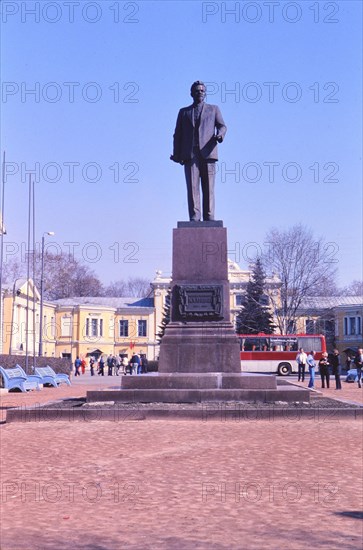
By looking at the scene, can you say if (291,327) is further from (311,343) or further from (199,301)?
(199,301)

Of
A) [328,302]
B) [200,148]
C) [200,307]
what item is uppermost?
[328,302]

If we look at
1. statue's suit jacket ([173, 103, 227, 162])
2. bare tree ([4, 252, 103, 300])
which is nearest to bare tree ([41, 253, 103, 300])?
bare tree ([4, 252, 103, 300])

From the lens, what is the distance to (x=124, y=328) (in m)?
85.9

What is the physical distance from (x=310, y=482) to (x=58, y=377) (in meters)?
25.6

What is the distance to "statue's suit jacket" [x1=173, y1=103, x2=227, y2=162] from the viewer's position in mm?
14633

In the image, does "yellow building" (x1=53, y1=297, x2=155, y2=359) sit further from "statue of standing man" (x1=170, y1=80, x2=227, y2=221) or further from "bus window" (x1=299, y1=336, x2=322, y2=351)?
"statue of standing man" (x1=170, y1=80, x2=227, y2=221)

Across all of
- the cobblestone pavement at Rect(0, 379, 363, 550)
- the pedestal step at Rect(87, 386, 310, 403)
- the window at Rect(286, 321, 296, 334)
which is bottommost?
the cobblestone pavement at Rect(0, 379, 363, 550)

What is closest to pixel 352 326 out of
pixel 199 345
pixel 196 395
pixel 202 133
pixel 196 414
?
pixel 202 133

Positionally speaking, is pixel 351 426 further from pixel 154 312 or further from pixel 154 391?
pixel 154 312

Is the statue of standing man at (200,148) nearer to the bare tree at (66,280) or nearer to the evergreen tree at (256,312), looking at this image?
the evergreen tree at (256,312)

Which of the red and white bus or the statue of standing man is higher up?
the statue of standing man

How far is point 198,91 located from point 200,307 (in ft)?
14.6

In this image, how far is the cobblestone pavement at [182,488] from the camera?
4.60 meters

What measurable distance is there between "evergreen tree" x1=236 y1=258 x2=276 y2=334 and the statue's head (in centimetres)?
4083
